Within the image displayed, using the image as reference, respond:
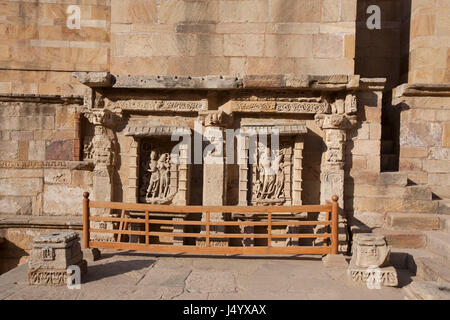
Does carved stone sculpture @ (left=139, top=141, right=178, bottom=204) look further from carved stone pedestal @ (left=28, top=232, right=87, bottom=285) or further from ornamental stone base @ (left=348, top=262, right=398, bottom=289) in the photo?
ornamental stone base @ (left=348, top=262, right=398, bottom=289)

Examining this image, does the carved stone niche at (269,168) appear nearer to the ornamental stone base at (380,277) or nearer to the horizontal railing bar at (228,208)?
the horizontal railing bar at (228,208)

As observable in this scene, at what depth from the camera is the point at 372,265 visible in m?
3.97

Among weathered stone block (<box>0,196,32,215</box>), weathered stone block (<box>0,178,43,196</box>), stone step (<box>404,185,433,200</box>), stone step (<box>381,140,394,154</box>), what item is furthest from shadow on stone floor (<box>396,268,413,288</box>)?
weathered stone block (<box>0,196,32,215</box>)

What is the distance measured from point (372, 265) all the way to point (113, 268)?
3.54 meters

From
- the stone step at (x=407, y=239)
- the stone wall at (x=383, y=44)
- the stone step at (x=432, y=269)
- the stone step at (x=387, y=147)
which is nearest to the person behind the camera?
the stone step at (x=432, y=269)

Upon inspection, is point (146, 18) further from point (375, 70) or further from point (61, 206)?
point (375, 70)

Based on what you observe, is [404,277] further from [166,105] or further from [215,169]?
[166,105]

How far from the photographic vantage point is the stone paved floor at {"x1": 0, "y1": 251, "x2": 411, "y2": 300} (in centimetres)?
367

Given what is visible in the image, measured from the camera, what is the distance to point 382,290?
382 cm

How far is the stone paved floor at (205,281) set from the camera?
12.1 ft

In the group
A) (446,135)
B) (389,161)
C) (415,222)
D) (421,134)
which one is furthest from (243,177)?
(446,135)

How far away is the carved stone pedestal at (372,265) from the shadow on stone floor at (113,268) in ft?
9.63

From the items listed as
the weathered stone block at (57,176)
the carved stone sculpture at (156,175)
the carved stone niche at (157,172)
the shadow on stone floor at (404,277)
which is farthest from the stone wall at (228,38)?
the shadow on stone floor at (404,277)

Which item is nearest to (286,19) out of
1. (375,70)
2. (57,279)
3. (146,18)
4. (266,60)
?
(266,60)
